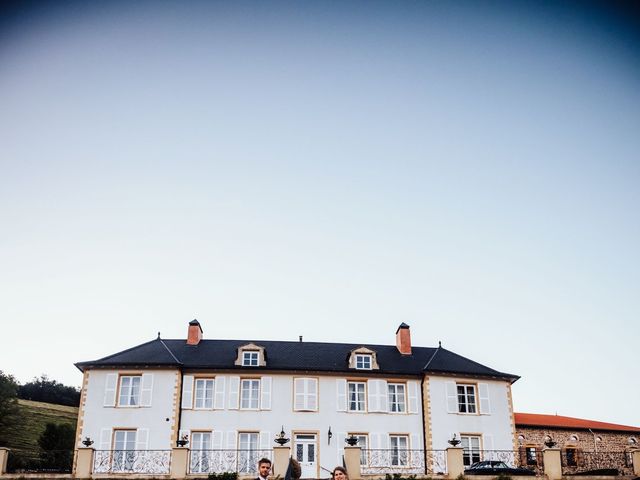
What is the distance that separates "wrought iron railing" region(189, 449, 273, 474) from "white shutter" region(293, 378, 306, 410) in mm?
3319

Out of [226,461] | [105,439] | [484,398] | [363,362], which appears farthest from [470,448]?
[105,439]

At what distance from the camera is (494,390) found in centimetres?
3042

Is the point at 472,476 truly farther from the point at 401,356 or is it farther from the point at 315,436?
the point at 401,356

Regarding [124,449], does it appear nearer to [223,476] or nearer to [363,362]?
[223,476]

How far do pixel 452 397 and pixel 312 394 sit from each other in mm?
6822

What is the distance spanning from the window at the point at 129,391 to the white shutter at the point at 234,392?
166 inches

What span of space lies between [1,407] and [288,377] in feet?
89.3

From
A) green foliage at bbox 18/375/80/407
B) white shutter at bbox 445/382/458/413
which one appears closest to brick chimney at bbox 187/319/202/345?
white shutter at bbox 445/382/458/413

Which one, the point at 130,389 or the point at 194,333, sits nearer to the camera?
the point at 130,389

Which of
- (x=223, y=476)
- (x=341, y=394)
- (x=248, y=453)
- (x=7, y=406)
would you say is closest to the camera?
(x=223, y=476)

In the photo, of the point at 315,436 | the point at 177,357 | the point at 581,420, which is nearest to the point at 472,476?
the point at 315,436

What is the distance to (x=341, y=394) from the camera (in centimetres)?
2969

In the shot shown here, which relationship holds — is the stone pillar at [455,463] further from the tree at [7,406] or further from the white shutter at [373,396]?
the tree at [7,406]

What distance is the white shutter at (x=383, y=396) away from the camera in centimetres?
2974
